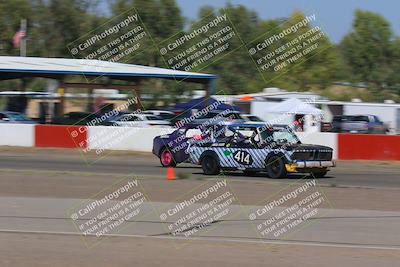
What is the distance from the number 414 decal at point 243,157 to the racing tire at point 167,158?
3316 mm

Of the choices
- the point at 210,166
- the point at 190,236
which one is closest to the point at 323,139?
the point at 210,166

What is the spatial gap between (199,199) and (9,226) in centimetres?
460

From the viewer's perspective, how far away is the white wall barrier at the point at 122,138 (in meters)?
29.4

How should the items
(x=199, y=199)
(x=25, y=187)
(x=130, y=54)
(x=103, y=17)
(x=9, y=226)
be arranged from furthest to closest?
1. (x=103, y=17)
2. (x=130, y=54)
3. (x=25, y=187)
4. (x=199, y=199)
5. (x=9, y=226)

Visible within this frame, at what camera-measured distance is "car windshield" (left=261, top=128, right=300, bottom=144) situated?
1958cm

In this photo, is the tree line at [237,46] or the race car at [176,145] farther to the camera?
the tree line at [237,46]

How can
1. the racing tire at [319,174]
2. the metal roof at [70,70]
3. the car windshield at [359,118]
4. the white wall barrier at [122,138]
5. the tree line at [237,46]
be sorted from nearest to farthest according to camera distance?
the racing tire at [319,174] < the white wall barrier at [122,138] < the metal roof at [70,70] < the car windshield at [359,118] < the tree line at [237,46]

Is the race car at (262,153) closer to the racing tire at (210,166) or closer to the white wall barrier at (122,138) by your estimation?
the racing tire at (210,166)

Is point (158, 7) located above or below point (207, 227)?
above

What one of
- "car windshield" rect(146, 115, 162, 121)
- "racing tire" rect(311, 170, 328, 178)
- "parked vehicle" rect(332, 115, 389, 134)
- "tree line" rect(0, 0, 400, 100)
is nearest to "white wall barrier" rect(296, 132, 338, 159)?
"racing tire" rect(311, 170, 328, 178)

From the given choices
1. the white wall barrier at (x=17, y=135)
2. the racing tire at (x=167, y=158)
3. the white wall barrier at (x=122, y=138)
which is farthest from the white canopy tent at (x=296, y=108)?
the racing tire at (x=167, y=158)

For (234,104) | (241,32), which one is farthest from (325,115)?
(241,32)

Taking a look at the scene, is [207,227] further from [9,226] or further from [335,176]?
[335,176]

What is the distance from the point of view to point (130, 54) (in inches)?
2810
